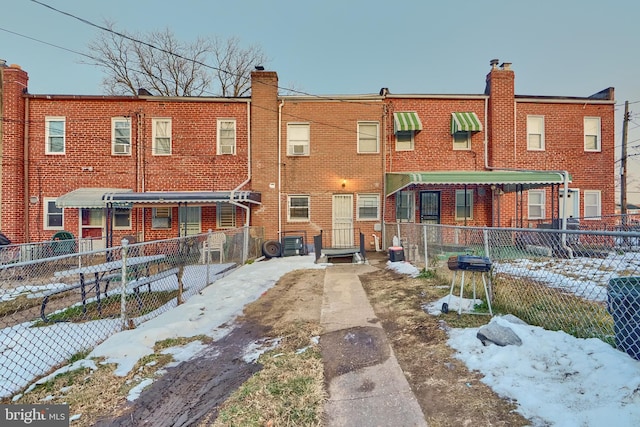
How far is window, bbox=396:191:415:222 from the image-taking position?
47.4 ft

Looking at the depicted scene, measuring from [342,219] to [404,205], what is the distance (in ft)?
9.80

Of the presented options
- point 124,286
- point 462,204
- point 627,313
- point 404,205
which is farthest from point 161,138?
point 627,313

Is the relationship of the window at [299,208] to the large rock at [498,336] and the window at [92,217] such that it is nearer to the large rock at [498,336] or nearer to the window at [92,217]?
the window at [92,217]

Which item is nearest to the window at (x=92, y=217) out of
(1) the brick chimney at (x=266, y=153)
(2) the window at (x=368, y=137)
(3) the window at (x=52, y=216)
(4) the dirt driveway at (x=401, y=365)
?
(3) the window at (x=52, y=216)

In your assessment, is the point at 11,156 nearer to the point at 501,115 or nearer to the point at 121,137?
the point at 121,137

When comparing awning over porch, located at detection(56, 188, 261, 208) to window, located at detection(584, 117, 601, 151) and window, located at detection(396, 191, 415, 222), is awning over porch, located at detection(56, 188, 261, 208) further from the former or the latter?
window, located at detection(584, 117, 601, 151)

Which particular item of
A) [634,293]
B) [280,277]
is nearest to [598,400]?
[634,293]

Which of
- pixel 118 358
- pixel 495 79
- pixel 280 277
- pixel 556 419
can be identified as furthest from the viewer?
pixel 495 79

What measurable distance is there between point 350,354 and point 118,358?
2.96 m

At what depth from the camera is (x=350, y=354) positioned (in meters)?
4.02

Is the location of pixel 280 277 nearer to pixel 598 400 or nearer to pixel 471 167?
pixel 598 400

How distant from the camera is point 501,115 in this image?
47.2 feet

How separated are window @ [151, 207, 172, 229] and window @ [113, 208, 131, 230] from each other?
1072 mm

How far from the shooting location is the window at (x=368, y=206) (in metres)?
14.5
